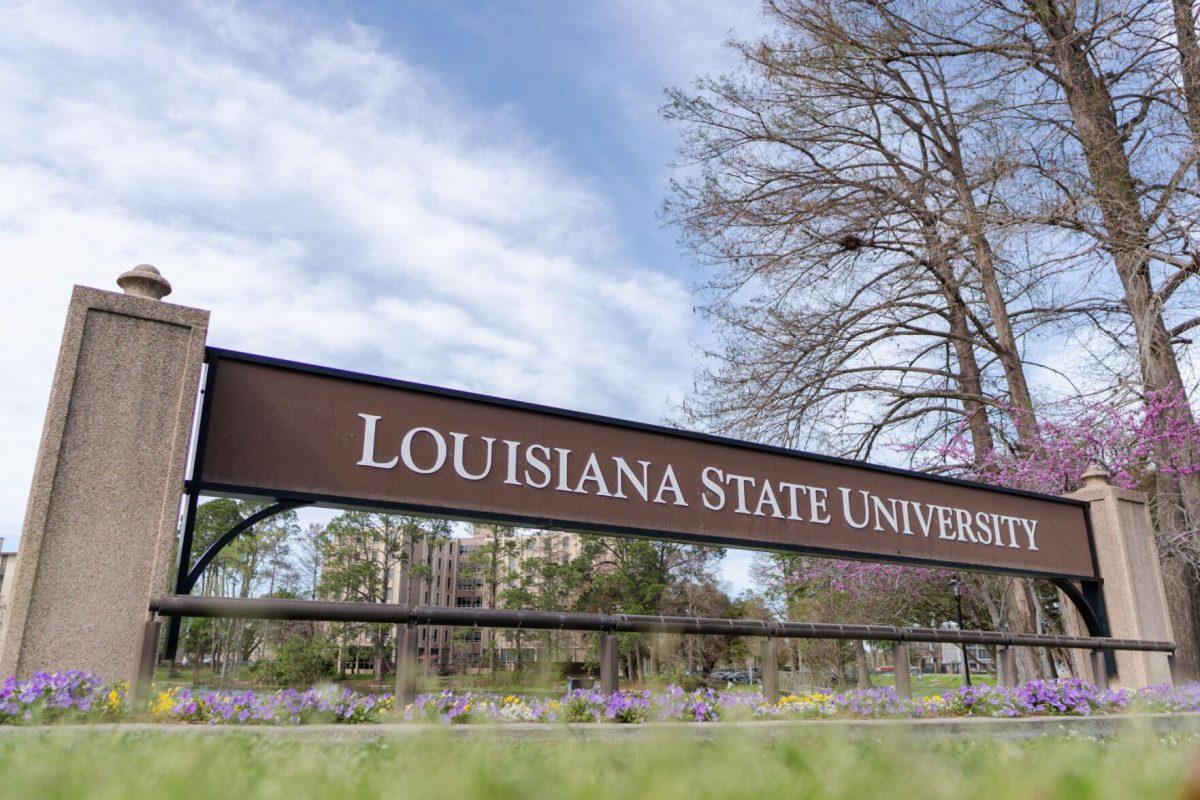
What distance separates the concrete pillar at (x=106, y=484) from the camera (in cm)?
456

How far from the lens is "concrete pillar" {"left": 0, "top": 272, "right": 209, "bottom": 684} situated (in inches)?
180

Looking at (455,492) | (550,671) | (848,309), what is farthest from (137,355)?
(848,309)

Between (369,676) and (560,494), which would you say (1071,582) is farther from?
(369,676)

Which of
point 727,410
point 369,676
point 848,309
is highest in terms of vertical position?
point 848,309

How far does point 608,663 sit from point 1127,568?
25.2 feet

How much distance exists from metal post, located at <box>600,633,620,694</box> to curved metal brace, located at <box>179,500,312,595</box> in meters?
2.27

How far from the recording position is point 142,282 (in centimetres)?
537

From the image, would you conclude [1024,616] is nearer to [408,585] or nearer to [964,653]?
[964,653]

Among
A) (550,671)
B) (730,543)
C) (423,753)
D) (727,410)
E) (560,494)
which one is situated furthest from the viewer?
(727,410)

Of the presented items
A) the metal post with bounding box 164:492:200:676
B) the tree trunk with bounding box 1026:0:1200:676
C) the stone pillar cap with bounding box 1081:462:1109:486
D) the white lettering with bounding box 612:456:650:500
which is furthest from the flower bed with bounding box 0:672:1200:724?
the tree trunk with bounding box 1026:0:1200:676

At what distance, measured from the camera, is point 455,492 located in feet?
20.6

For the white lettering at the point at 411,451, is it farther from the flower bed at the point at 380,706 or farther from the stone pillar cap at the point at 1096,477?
the stone pillar cap at the point at 1096,477

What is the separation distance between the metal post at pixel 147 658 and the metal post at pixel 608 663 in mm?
2499

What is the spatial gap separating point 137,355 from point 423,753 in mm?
4704
